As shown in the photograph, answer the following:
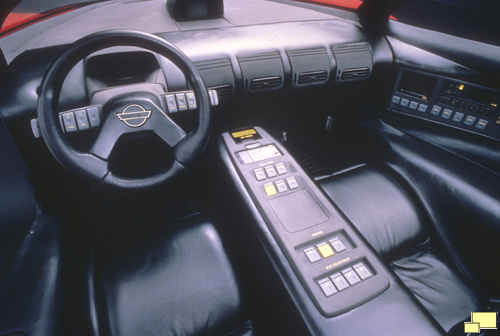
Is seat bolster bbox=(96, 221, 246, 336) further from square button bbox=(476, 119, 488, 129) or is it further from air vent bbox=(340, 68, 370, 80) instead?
square button bbox=(476, 119, 488, 129)

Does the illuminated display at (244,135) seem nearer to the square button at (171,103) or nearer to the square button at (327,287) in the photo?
the square button at (171,103)

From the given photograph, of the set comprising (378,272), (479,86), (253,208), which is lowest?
(378,272)

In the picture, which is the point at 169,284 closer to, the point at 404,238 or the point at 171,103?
the point at 171,103

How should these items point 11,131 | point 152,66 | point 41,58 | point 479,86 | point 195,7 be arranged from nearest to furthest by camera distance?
point 11,131 < point 41,58 < point 152,66 < point 479,86 < point 195,7

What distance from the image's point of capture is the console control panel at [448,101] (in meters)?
1.35

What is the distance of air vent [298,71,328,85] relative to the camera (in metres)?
1.43

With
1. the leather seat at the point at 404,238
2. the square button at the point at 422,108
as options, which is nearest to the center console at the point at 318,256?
the leather seat at the point at 404,238

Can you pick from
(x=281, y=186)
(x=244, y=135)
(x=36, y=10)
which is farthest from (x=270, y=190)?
(x=36, y=10)

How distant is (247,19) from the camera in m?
1.61

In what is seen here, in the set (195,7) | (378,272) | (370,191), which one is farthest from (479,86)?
(195,7)

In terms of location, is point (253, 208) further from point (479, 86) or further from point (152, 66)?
point (479, 86)

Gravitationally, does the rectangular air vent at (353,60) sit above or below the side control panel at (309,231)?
above

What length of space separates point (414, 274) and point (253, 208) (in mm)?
666

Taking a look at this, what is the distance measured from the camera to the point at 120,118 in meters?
0.88
